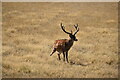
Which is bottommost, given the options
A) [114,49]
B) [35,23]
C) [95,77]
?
[95,77]

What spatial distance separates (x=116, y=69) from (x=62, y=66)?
8.98ft

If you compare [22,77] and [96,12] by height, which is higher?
[96,12]

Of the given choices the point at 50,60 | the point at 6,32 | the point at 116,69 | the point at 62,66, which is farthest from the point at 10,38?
the point at 116,69

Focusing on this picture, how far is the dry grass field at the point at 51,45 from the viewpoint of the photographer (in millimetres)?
11633

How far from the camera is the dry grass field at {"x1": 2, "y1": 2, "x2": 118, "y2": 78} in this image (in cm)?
1163

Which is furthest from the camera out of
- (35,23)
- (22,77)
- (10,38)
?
(35,23)

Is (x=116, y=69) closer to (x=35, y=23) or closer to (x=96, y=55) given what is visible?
(x=96, y=55)

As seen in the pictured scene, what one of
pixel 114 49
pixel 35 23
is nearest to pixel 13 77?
pixel 114 49

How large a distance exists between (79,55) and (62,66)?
238 centimetres

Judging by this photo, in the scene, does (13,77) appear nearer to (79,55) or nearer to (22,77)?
(22,77)

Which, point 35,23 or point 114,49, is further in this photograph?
point 35,23

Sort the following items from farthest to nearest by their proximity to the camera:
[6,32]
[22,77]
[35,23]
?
[35,23] < [6,32] < [22,77]

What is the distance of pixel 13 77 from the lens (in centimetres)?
1102

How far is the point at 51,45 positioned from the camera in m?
16.8
